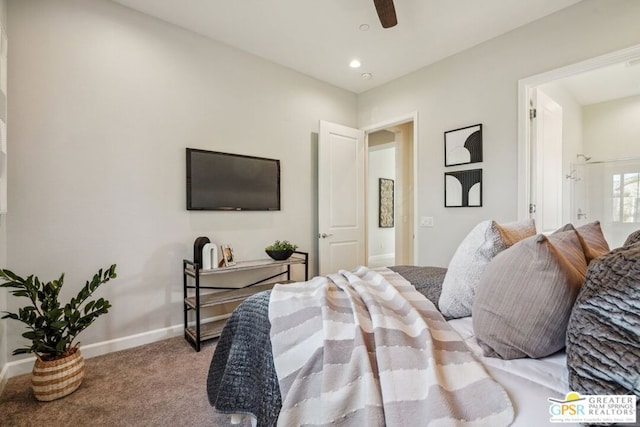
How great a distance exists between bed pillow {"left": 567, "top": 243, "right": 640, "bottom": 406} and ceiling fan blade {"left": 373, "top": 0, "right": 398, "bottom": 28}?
5.95ft

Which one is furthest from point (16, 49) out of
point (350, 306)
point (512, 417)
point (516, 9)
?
point (516, 9)

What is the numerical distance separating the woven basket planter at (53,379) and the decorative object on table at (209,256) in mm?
1000

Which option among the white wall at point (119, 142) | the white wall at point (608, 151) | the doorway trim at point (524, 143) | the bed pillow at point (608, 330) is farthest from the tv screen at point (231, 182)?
the white wall at point (608, 151)

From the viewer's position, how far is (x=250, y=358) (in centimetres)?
127

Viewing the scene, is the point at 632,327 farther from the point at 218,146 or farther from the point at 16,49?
the point at 16,49

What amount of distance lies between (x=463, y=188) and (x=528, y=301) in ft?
7.74

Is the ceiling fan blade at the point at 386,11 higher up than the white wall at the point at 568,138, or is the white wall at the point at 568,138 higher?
the ceiling fan blade at the point at 386,11

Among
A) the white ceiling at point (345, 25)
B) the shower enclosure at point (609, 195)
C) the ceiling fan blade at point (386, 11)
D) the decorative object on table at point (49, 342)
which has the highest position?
the white ceiling at point (345, 25)

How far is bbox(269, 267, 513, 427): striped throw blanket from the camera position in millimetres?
763

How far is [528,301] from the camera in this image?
0.91 meters

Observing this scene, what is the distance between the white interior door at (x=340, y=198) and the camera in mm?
3553

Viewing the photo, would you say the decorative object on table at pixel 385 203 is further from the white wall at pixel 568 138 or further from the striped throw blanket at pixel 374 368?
the striped throw blanket at pixel 374 368

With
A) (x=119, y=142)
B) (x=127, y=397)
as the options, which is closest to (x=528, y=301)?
(x=127, y=397)

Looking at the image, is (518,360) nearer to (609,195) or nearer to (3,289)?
(3,289)
